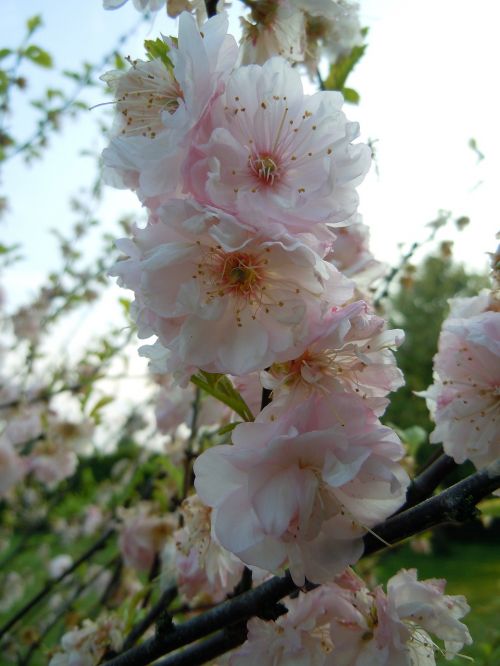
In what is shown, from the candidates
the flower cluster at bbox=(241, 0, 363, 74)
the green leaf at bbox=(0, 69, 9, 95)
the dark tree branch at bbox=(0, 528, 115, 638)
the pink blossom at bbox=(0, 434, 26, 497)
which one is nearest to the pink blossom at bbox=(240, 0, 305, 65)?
the flower cluster at bbox=(241, 0, 363, 74)

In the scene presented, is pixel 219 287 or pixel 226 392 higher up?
pixel 219 287

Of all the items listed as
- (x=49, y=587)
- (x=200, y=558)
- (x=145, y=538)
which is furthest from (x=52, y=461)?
(x=200, y=558)

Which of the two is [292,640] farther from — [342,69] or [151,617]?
[342,69]

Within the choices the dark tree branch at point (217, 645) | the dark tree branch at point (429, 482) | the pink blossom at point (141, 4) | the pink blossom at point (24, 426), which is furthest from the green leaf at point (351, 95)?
the pink blossom at point (24, 426)

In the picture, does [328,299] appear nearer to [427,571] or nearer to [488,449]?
[488,449]

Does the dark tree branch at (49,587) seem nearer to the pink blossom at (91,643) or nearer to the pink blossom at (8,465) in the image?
the pink blossom at (91,643)

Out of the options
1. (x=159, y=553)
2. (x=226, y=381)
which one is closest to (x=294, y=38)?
(x=226, y=381)
